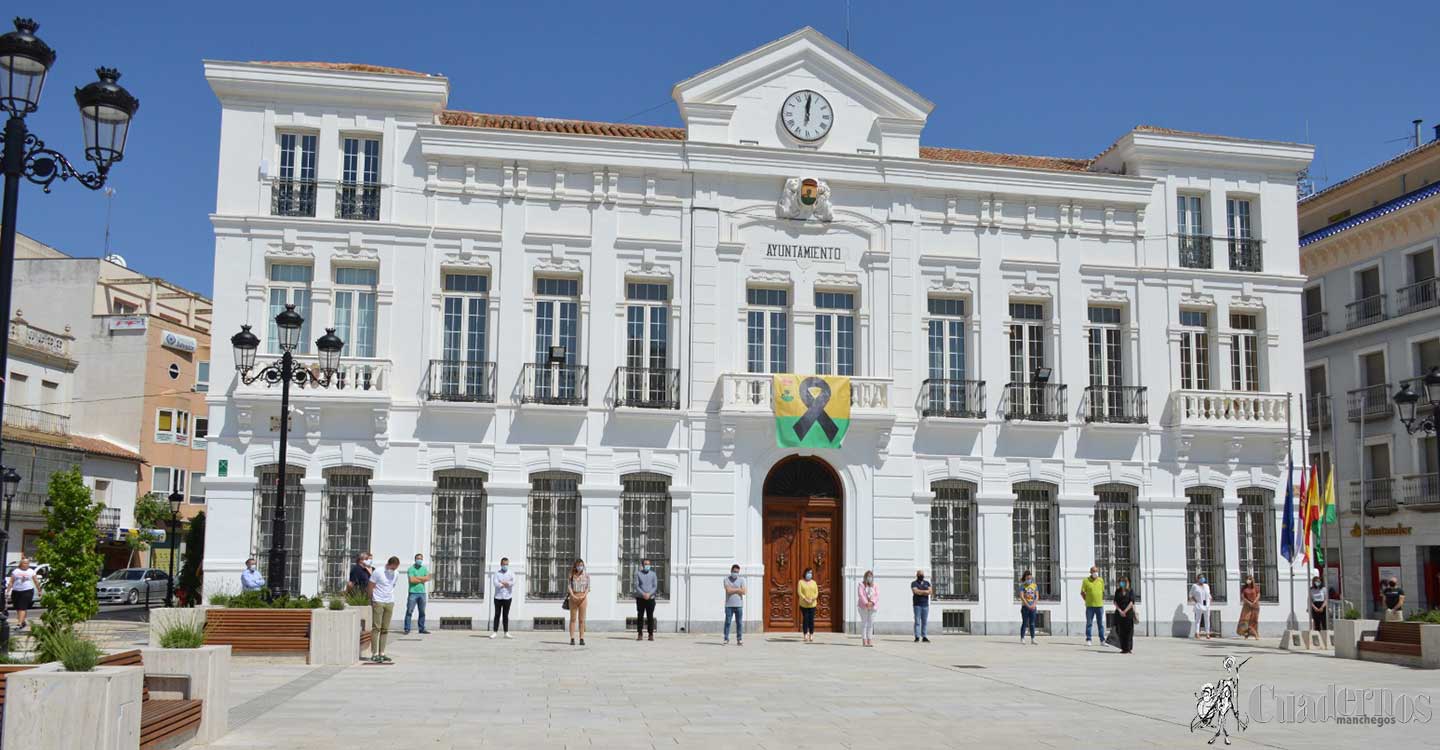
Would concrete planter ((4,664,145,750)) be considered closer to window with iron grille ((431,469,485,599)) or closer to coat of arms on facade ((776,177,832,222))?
window with iron grille ((431,469,485,599))

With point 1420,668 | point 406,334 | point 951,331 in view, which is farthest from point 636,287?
point 1420,668

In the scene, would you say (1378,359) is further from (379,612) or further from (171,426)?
(171,426)

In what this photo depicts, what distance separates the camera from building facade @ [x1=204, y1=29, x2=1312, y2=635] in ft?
88.1

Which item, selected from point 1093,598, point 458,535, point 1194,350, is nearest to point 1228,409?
point 1194,350

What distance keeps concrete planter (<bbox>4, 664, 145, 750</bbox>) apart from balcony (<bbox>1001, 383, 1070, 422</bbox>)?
23391 mm

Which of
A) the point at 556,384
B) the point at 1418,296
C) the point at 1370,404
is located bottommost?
the point at 556,384

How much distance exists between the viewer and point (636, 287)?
2853 cm

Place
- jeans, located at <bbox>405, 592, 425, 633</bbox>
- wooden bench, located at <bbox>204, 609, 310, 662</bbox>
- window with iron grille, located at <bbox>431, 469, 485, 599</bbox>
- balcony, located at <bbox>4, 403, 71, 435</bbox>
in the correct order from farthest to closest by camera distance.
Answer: balcony, located at <bbox>4, 403, 71, 435</bbox>
window with iron grille, located at <bbox>431, 469, 485, 599</bbox>
jeans, located at <bbox>405, 592, 425, 633</bbox>
wooden bench, located at <bbox>204, 609, 310, 662</bbox>

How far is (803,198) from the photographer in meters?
28.7

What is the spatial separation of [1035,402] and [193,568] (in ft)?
62.9

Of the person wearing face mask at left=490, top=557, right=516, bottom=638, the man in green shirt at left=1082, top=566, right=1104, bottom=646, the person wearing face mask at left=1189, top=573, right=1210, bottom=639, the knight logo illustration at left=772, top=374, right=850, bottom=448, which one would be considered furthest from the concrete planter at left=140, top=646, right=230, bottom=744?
the person wearing face mask at left=1189, top=573, right=1210, bottom=639

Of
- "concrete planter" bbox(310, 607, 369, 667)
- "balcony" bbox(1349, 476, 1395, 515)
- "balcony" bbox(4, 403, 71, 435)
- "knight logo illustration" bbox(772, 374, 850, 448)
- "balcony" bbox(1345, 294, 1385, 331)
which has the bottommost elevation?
"concrete planter" bbox(310, 607, 369, 667)

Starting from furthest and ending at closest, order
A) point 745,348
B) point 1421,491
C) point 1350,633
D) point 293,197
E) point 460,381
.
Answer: point 1421,491 → point 745,348 → point 293,197 → point 460,381 → point 1350,633

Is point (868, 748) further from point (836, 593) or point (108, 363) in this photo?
point (108, 363)
